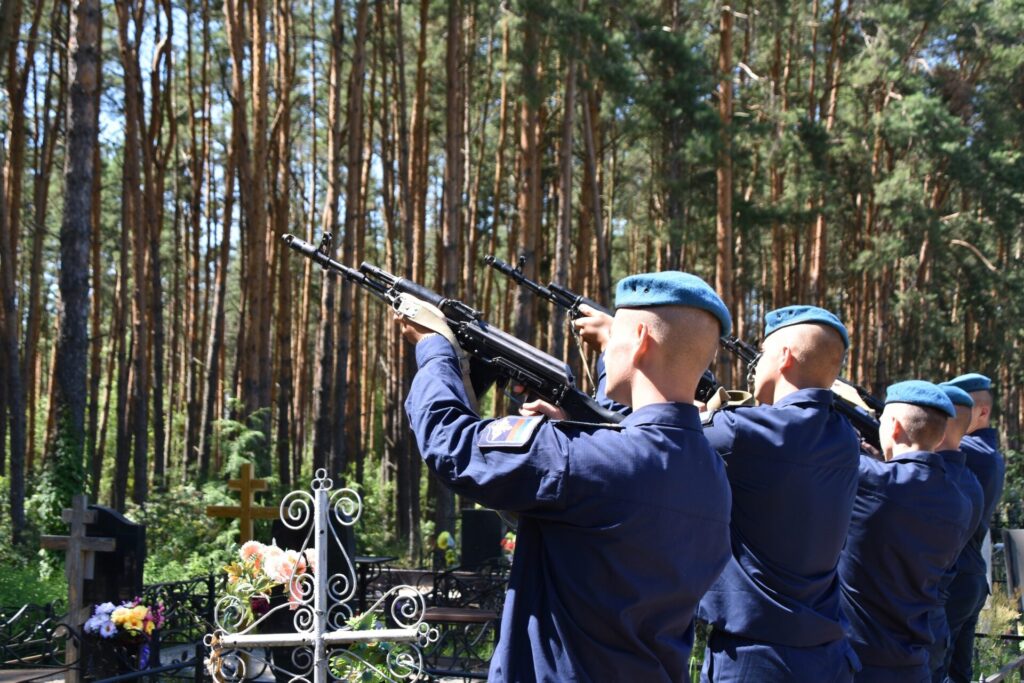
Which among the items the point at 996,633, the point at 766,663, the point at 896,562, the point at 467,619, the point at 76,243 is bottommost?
the point at 996,633

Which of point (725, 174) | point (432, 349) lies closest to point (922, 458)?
point (432, 349)

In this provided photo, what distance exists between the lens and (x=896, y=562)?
15.4ft

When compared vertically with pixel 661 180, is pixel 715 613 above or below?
below

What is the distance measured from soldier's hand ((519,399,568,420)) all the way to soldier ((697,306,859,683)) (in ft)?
1.80

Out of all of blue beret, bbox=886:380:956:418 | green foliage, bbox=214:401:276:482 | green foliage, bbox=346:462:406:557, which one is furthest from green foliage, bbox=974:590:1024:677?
green foliage, bbox=346:462:406:557

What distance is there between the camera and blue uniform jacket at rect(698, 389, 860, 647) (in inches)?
145

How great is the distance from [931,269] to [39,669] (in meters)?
26.9

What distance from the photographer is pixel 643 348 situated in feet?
9.69

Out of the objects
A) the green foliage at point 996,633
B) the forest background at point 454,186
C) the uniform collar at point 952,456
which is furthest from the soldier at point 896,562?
the forest background at point 454,186

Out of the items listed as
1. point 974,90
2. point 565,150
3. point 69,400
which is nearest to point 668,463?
point 69,400

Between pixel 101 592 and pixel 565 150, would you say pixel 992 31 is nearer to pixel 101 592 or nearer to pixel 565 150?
pixel 565 150

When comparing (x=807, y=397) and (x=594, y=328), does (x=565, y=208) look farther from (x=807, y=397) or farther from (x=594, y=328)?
(x=807, y=397)

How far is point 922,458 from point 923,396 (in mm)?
359

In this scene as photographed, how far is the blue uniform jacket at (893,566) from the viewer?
182 inches
